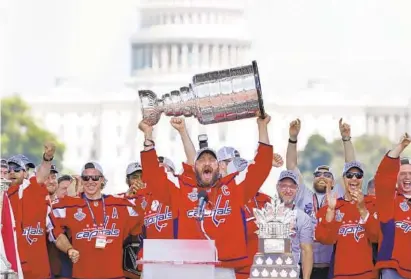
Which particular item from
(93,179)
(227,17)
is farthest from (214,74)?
(227,17)

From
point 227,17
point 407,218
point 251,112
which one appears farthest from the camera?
point 227,17

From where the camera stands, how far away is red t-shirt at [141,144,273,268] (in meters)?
18.2

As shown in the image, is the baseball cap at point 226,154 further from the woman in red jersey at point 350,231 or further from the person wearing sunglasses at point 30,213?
the person wearing sunglasses at point 30,213

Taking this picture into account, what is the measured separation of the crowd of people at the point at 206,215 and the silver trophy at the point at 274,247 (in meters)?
1.00

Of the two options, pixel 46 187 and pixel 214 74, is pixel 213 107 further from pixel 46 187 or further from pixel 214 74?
pixel 46 187

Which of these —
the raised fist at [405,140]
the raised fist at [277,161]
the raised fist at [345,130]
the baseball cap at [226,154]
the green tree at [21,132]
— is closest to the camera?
the raised fist at [405,140]

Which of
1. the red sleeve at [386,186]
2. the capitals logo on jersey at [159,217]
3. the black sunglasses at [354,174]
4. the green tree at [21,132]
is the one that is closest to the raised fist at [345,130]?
the black sunglasses at [354,174]

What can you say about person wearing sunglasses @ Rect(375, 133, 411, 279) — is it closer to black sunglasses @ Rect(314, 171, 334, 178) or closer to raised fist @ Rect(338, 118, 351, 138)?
raised fist @ Rect(338, 118, 351, 138)

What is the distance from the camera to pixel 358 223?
65.5 ft

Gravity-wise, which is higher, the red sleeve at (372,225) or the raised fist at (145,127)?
the raised fist at (145,127)

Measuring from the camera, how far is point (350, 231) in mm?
19984

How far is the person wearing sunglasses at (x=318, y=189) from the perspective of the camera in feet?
68.6

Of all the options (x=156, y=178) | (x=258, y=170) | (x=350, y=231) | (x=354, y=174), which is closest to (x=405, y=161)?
(x=354, y=174)

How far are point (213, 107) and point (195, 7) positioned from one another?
559ft
